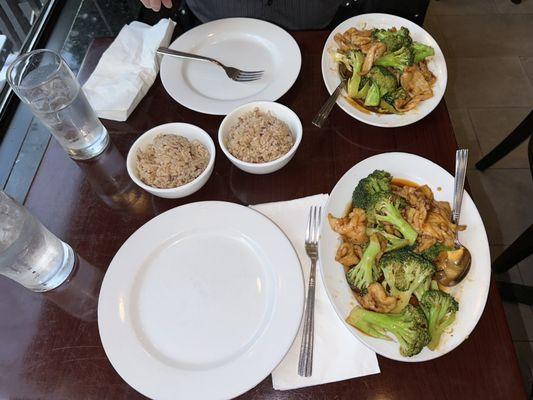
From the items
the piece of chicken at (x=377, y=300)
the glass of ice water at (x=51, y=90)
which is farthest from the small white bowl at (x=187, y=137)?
the piece of chicken at (x=377, y=300)

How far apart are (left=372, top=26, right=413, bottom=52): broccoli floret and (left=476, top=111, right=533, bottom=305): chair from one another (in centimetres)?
78

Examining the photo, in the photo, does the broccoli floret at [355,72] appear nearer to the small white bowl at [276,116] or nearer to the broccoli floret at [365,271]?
the small white bowl at [276,116]

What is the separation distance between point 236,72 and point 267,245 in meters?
0.65

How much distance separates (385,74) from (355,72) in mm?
90

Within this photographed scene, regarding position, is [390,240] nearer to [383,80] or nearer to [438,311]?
[438,311]

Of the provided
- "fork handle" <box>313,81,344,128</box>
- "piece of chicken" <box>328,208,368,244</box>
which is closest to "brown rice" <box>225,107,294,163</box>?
"fork handle" <box>313,81,344,128</box>

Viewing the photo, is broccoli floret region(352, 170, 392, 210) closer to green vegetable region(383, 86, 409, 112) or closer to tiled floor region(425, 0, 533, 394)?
green vegetable region(383, 86, 409, 112)

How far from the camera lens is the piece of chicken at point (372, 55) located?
1.29 meters

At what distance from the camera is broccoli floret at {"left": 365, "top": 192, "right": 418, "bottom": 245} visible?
40.0 inches

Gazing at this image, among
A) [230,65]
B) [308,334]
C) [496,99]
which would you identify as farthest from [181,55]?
[496,99]

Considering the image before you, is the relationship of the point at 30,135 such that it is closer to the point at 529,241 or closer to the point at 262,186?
the point at 262,186

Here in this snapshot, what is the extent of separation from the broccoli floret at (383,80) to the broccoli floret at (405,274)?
543 mm

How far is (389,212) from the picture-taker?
1028 mm

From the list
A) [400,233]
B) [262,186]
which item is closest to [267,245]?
[262,186]
